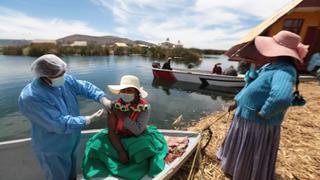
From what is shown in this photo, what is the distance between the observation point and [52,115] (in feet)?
7.41

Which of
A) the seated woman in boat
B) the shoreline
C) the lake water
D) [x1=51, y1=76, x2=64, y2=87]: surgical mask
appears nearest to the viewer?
[x1=51, y1=76, x2=64, y2=87]: surgical mask

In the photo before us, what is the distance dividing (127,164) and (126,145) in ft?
0.86

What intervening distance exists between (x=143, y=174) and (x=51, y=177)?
1.10 metres

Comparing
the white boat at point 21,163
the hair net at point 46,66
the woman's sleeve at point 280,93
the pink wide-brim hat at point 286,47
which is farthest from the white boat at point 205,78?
the hair net at point 46,66

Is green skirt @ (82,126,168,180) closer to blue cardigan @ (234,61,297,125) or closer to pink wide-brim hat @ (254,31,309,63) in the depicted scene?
blue cardigan @ (234,61,297,125)

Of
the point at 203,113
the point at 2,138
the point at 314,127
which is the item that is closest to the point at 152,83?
the point at 203,113

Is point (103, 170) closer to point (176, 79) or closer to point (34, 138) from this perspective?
point (34, 138)

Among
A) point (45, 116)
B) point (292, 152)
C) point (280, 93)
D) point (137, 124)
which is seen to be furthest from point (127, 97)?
point (292, 152)

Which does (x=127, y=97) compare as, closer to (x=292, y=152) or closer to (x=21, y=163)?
(x=21, y=163)

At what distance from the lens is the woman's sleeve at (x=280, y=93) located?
205 cm

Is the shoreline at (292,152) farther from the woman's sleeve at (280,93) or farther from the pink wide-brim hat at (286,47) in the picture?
Answer: the pink wide-brim hat at (286,47)

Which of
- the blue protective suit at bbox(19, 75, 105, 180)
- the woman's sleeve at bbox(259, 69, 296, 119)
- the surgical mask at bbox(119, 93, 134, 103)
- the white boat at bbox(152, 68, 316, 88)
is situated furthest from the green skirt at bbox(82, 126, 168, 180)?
the white boat at bbox(152, 68, 316, 88)

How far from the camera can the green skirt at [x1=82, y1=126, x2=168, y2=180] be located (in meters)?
2.87

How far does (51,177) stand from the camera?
8.44 ft
